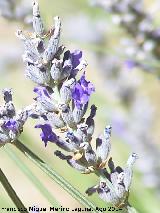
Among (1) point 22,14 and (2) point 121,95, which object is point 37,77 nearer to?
(1) point 22,14

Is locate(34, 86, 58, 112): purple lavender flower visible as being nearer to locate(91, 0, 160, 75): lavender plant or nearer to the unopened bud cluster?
the unopened bud cluster

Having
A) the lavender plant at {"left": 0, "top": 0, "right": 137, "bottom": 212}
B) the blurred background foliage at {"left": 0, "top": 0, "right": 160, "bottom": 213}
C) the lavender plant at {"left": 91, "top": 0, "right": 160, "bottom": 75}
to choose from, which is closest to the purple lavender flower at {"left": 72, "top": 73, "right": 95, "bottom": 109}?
the lavender plant at {"left": 0, "top": 0, "right": 137, "bottom": 212}

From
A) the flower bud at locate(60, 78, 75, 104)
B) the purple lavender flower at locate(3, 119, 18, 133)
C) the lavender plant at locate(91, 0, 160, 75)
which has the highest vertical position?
the lavender plant at locate(91, 0, 160, 75)

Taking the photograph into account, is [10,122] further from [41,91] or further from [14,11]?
[14,11]

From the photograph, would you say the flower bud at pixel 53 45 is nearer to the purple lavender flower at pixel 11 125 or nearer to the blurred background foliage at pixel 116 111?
the purple lavender flower at pixel 11 125

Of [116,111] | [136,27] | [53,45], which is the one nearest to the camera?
[53,45]

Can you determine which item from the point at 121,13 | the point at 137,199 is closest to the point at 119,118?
the point at 137,199

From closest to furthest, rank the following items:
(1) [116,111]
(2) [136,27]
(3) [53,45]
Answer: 1. (3) [53,45]
2. (2) [136,27]
3. (1) [116,111]

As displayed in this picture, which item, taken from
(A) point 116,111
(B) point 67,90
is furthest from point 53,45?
(A) point 116,111
